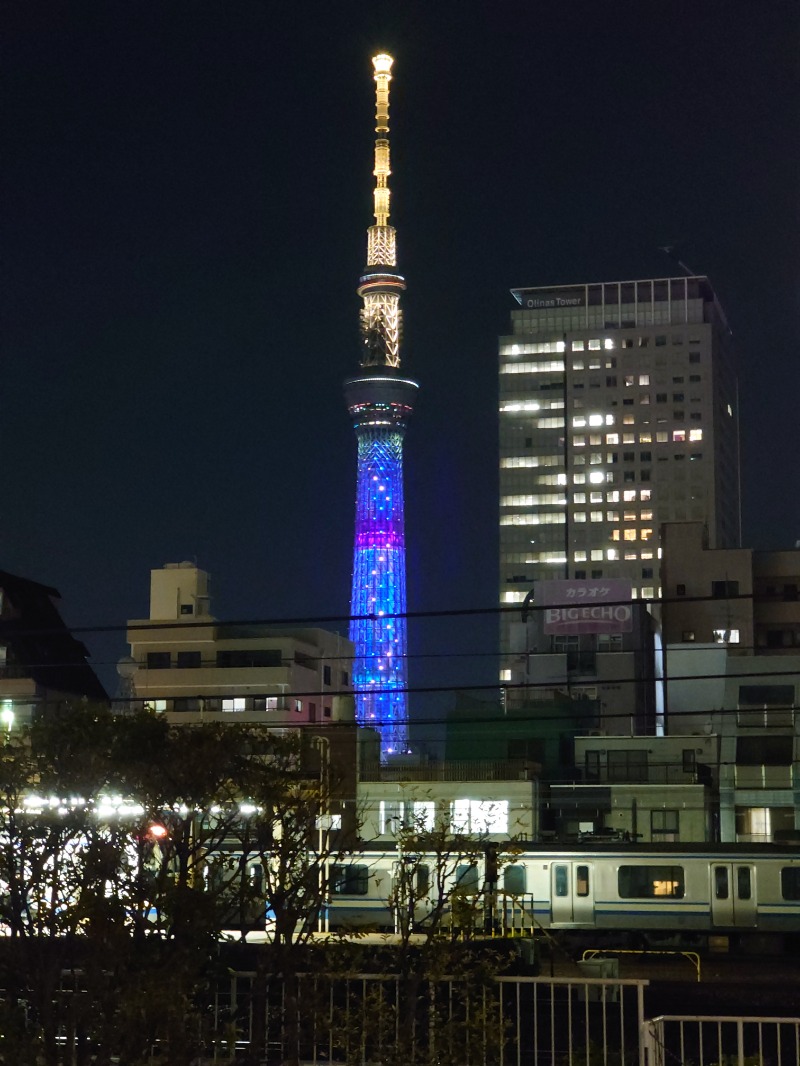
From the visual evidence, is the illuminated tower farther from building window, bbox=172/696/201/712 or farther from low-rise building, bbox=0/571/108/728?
low-rise building, bbox=0/571/108/728

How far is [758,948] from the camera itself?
33.7 meters

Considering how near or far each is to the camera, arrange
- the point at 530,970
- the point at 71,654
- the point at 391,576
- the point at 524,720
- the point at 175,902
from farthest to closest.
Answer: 1. the point at 391,576
2. the point at 71,654
3. the point at 524,720
4. the point at 530,970
5. the point at 175,902

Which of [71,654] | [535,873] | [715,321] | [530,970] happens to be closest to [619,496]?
[715,321]

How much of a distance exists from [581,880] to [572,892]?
0.34m

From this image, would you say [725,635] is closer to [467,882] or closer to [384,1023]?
[467,882]

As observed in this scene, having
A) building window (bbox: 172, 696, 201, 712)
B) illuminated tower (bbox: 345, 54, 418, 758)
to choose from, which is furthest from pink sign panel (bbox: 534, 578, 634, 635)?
illuminated tower (bbox: 345, 54, 418, 758)

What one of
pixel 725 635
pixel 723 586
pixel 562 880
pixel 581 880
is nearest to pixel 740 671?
pixel 725 635

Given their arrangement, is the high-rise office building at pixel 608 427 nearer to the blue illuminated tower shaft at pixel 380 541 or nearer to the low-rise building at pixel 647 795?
the blue illuminated tower shaft at pixel 380 541

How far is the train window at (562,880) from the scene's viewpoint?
34.6 meters

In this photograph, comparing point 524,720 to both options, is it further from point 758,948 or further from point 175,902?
point 175,902

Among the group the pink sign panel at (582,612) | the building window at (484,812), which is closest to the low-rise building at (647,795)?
the building window at (484,812)

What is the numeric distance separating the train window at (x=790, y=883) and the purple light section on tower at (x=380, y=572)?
82.2 metres

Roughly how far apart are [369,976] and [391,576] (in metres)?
113

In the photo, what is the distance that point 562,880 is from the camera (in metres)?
34.7
